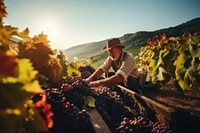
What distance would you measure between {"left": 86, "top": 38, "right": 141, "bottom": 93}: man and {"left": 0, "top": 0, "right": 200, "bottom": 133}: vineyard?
276 millimetres

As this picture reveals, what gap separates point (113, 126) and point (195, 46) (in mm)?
2110

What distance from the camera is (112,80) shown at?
4277 millimetres

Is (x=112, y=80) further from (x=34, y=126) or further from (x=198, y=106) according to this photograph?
(x=34, y=126)

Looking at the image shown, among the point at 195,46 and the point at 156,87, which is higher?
the point at 195,46

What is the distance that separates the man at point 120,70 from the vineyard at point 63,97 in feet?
0.91

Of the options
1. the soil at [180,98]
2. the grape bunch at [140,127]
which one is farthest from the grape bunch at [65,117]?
the soil at [180,98]

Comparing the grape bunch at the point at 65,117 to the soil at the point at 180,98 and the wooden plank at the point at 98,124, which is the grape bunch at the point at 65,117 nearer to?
the wooden plank at the point at 98,124

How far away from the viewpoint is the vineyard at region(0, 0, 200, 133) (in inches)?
26.5

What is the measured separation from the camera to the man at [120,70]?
4272 millimetres

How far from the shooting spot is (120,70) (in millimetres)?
4312

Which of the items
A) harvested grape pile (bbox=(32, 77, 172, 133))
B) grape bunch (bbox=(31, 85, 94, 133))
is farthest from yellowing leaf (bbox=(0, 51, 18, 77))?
grape bunch (bbox=(31, 85, 94, 133))

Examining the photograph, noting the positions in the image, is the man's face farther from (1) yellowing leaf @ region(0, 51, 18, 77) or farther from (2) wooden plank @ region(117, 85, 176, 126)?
(1) yellowing leaf @ region(0, 51, 18, 77)

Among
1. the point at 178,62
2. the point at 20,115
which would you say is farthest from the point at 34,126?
the point at 178,62

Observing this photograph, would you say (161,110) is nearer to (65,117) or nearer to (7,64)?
(65,117)
